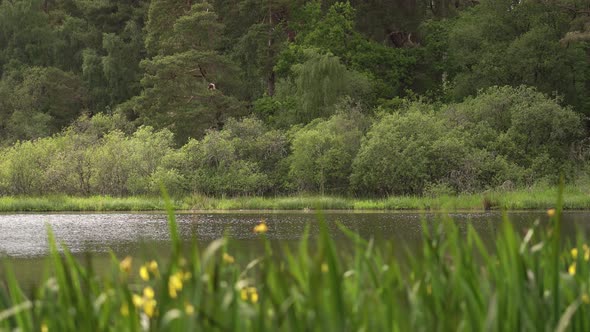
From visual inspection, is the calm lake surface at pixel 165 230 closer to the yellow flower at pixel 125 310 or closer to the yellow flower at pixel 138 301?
the yellow flower at pixel 138 301

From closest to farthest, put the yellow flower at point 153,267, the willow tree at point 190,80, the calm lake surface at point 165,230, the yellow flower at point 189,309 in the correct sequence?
the yellow flower at point 189,309, the yellow flower at point 153,267, the calm lake surface at point 165,230, the willow tree at point 190,80

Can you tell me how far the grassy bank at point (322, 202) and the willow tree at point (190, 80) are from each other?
862 cm

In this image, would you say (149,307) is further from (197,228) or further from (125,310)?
(197,228)

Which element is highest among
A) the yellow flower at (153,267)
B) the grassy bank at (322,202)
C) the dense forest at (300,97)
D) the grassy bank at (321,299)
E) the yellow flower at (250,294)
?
the dense forest at (300,97)

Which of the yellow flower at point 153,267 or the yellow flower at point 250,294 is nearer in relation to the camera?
the yellow flower at point 153,267

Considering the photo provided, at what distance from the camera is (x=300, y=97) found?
48000 mm

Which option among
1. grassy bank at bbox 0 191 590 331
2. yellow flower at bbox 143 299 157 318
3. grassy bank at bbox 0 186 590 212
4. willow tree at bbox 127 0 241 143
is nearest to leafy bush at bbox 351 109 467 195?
grassy bank at bbox 0 186 590 212

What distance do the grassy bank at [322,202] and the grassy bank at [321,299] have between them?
28.7 meters

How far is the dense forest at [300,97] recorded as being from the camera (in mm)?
40656

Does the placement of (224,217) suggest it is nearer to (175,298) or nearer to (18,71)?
(175,298)

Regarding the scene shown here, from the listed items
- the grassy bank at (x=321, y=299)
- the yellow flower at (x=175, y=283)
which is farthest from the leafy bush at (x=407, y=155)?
the yellow flower at (x=175, y=283)

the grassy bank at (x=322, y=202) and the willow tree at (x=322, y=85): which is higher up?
the willow tree at (x=322, y=85)

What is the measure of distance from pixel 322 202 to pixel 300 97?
12.7m

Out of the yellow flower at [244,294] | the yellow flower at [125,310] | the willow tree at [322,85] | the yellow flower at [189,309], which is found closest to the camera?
the yellow flower at [189,309]
